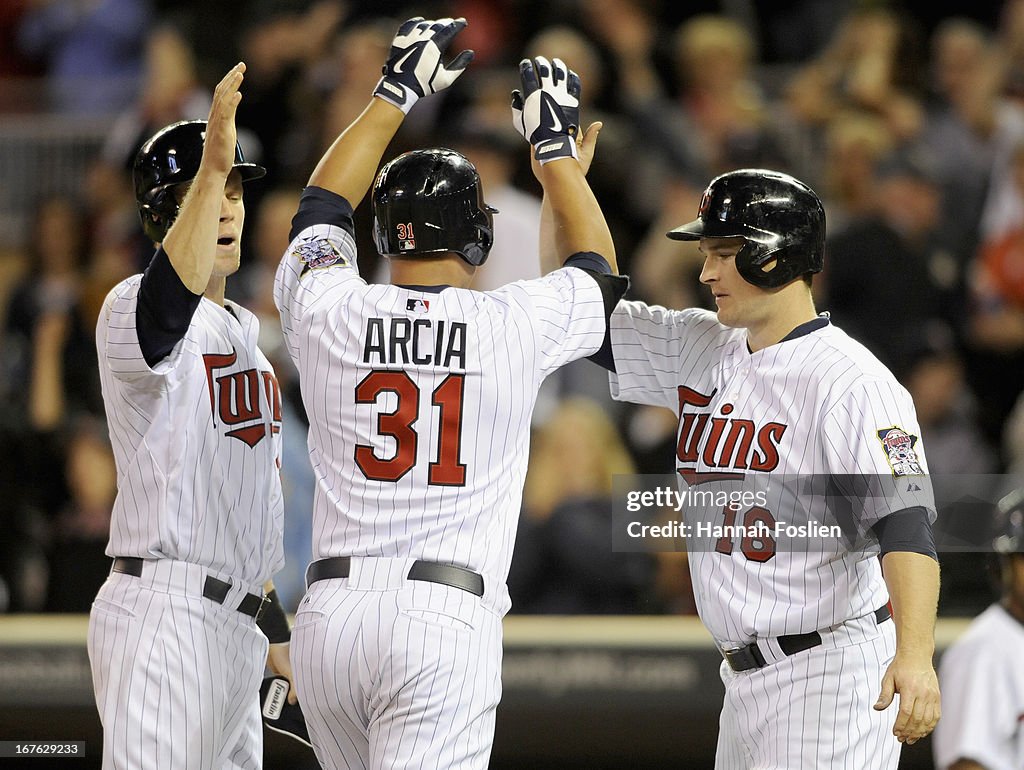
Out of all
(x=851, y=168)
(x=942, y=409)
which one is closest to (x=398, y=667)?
(x=942, y=409)

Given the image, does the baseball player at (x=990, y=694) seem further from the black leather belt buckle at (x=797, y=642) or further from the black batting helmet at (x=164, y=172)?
the black batting helmet at (x=164, y=172)

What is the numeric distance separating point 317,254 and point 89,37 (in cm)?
547

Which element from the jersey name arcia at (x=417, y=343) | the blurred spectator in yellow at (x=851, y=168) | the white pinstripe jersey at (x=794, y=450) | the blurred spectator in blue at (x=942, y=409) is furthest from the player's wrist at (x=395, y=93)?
the blurred spectator in yellow at (x=851, y=168)

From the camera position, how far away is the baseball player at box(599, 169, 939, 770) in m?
3.04

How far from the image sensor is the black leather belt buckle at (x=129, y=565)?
316cm

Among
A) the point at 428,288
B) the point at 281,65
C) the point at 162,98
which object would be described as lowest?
the point at 428,288

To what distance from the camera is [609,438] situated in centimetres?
564

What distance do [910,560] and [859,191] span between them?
3.97 metres

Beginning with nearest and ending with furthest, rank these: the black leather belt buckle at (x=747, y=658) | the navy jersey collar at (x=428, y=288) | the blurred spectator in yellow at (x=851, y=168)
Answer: the navy jersey collar at (x=428, y=288), the black leather belt buckle at (x=747, y=658), the blurred spectator in yellow at (x=851, y=168)

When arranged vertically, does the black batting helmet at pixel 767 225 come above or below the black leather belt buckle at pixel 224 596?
above

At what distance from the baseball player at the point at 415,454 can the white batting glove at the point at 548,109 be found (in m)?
0.28

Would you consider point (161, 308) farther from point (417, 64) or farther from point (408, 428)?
point (417, 64)

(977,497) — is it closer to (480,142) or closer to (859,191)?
(859,191)

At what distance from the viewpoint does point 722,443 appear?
10.5 feet
